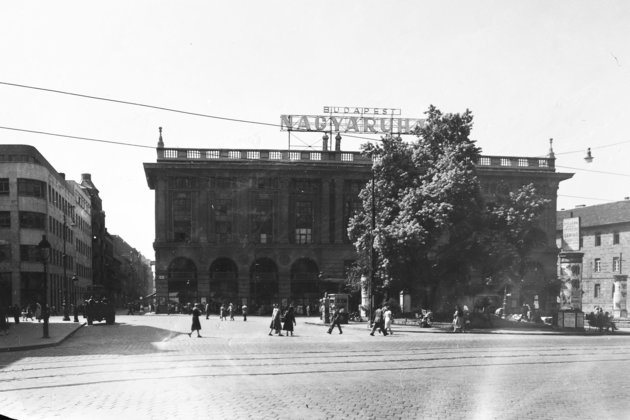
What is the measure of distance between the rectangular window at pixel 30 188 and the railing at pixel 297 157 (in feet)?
35.9

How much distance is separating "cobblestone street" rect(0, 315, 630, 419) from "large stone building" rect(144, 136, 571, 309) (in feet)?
138

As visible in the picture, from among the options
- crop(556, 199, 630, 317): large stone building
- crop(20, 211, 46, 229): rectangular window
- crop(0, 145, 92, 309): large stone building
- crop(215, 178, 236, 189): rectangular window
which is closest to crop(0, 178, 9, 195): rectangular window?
crop(0, 145, 92, 309): large stone building

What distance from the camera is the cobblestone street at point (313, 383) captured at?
→ 9992mm

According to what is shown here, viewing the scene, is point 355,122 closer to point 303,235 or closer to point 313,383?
point 303,235

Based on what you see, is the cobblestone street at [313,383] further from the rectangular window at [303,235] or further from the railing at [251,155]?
the rectangular window at [303,235]

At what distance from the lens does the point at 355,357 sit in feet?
59.4

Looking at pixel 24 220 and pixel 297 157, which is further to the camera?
pixel 297 157

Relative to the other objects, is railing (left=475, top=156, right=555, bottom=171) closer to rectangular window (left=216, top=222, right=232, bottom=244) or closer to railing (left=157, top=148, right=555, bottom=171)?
railing (left=157, top=148, right=555, bottom=171)

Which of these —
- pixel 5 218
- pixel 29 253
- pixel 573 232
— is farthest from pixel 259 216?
pixel 573 232

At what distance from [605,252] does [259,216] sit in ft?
102

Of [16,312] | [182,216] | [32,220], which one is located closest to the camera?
[16,312]

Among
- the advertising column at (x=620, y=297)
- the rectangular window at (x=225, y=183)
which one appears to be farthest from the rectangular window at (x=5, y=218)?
the advertising column at (x=620, y=297)

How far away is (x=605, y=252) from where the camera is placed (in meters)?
56.9

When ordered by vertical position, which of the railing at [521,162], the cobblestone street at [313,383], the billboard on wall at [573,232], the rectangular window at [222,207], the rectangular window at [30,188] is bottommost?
the cobblestone street at [313,383]
